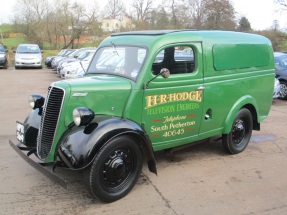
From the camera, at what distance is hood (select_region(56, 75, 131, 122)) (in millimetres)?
3863

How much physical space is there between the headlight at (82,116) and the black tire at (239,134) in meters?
2.69

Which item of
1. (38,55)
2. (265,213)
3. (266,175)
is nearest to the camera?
(265,213)

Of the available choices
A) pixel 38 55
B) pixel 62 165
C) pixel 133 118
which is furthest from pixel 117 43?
pixel 38 55

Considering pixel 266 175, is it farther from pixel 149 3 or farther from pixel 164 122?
pixel 149 3

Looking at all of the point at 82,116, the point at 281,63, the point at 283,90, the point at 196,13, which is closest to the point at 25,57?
the point at 281,63

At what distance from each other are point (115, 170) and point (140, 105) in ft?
2.97

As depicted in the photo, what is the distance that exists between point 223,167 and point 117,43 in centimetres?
256

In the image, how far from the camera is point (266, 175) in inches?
186

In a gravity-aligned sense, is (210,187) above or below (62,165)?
below

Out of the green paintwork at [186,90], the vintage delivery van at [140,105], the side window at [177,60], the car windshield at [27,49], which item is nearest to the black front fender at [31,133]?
the vintage delivery van at [140,105]

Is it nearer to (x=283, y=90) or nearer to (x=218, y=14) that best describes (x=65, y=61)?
(x=283, y=90)

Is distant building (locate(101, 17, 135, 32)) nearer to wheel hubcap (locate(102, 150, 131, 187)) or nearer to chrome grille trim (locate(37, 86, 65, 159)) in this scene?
chrome grille trim (locate(37, 86, 65, 159))

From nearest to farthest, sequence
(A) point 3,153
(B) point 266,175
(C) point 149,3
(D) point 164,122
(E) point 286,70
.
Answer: (D) point 164,122 < (B) point 266,175 < (A) point 3,153 < (E) point 286,70 < (C) point 149,3

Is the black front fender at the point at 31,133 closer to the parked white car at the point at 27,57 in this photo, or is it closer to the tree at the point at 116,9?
the parked white car at the point at 27,57
